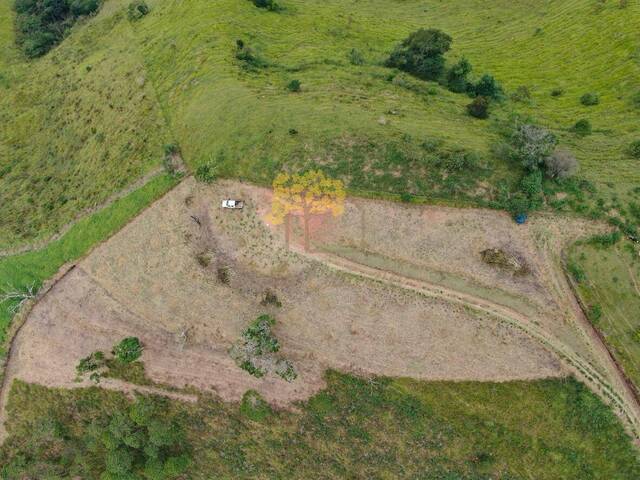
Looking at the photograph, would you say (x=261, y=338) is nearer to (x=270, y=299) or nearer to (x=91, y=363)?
(x=270, y=299)

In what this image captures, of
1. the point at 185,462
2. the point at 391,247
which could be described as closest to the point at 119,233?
the point at 185,462

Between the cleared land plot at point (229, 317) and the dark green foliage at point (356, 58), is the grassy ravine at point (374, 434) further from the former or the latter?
the dark green foliage at point (356, 58)

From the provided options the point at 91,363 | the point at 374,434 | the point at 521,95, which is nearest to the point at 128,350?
the point at 91,363

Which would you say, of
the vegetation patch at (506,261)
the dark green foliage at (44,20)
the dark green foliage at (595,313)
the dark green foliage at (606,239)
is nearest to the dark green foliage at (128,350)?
the vegetation patch at (506,261)

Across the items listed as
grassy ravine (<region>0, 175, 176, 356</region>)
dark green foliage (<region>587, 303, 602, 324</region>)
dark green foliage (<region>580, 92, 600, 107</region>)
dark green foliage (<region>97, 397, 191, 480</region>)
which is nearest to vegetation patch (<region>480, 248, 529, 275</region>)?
dark green foliage (<region>587, 303, 602, 324</region>)

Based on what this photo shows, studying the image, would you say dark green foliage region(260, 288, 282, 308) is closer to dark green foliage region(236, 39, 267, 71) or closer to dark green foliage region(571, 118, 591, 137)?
dark green foliage region(236, 39, 267, 71)

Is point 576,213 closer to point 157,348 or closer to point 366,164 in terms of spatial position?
point 366,164
